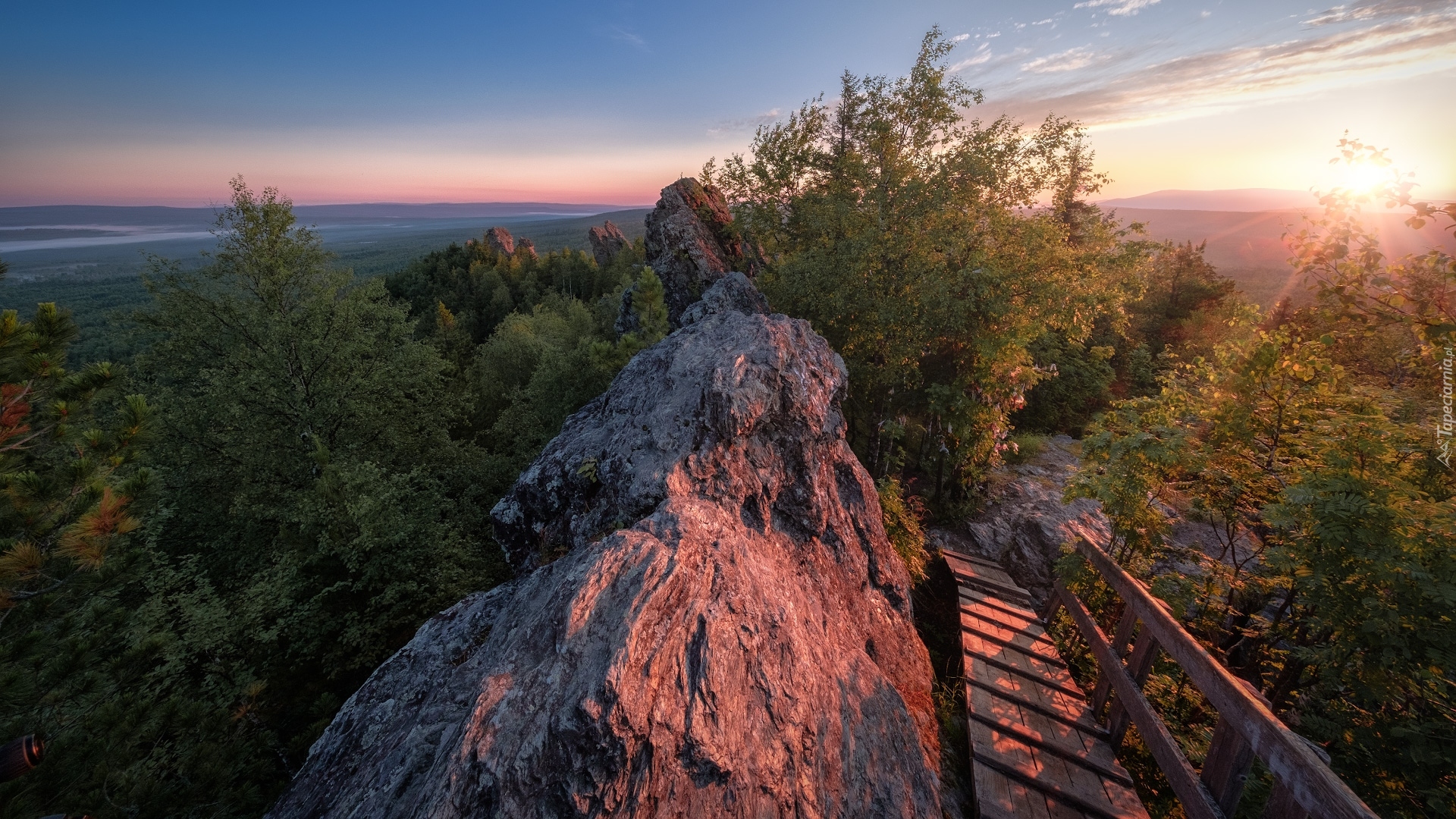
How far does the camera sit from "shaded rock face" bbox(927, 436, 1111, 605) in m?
13.6

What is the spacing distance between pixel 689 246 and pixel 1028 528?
1660 centimetres

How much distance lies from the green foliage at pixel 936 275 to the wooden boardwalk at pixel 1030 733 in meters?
6.49

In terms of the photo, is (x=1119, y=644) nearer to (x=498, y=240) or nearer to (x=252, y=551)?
(x=252, y=551)

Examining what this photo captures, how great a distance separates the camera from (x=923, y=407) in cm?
1714

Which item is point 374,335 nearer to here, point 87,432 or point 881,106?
point 87,432

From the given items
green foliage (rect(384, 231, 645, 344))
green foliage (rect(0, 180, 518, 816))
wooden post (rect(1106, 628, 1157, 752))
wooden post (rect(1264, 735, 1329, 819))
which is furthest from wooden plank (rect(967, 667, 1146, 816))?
green foliage (rect(384, 231, 645, 344))

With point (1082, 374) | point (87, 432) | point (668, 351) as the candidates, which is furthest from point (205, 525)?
point (1082, 374)

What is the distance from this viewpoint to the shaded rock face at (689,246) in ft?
69.3

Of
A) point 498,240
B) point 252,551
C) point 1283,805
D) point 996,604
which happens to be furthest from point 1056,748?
point 498,240

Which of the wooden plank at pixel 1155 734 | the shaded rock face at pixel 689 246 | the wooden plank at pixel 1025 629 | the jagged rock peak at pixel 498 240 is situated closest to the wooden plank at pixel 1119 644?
the wooden plank at pixel 1155 734

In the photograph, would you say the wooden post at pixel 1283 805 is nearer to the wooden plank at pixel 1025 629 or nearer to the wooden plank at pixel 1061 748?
the wooden plank at pixel 1061 748

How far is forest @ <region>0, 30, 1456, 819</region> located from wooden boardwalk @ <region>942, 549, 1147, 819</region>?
115 cm

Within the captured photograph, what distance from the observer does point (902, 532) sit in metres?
12.1

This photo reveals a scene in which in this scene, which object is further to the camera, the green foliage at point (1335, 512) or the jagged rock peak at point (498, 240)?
the jagged rock peak at point (498, 240)
